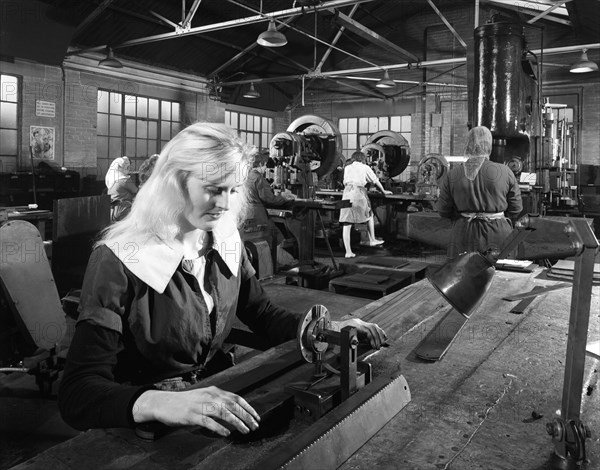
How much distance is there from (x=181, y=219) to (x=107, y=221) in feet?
7.38

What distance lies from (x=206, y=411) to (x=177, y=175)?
2.03ft

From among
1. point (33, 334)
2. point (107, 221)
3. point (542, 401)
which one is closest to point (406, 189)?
point (107, 221)

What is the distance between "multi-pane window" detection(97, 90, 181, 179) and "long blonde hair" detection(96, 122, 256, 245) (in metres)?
8.92

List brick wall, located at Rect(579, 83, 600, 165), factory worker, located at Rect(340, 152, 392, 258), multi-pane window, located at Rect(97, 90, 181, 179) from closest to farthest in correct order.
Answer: factory worker, located at Rect(340, 152, 392, 258) < multi-pane window, located at Rect(97, 90, 181, 179) < brick wall, located at Rect(579, 83, 600, 165)

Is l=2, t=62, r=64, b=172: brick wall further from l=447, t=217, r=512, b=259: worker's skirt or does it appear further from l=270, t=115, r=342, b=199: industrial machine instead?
l=447, t=217, r=512, b=259: worker's skirt

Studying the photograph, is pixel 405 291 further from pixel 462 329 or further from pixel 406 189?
pixel 406 189

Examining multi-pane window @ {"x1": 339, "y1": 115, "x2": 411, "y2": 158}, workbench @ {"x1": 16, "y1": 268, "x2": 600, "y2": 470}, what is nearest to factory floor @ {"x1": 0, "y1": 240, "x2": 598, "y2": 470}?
workbench @ {"x1": 16, "y1": 268, "x2": 600, "y2": 470}

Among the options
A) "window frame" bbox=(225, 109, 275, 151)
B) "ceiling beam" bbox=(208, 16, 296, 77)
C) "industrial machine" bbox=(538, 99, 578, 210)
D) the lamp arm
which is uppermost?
"ceiling beam" bbox=(208, 16, 296, 77)

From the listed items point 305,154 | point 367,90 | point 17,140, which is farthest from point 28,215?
point 367,90

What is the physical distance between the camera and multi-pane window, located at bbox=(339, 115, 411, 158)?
43.2ft

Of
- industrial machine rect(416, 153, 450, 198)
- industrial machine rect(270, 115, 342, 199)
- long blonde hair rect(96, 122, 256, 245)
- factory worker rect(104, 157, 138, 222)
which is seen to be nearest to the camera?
long blonde hair rect(96, 122, 256, 245)

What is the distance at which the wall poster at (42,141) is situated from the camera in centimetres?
836

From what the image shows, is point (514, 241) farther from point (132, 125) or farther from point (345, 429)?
point (132, 125)

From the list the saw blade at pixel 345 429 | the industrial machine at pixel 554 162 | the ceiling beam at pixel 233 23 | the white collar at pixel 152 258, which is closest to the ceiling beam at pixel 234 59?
the ceiling beam at pixel 233 23
